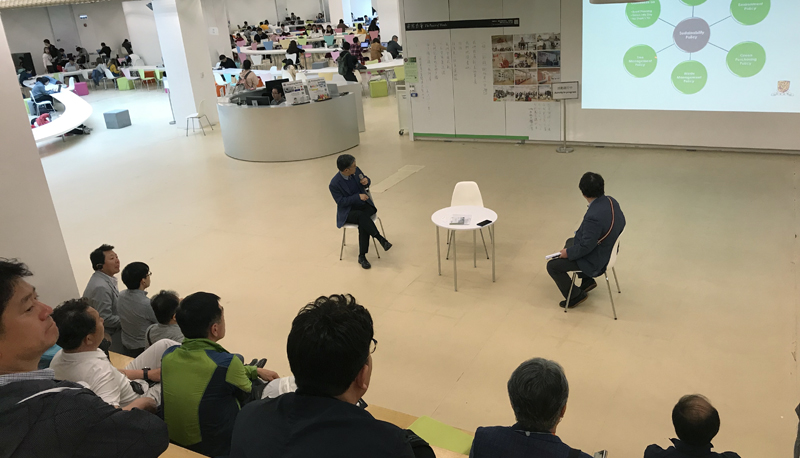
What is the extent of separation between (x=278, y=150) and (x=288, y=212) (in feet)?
8.63

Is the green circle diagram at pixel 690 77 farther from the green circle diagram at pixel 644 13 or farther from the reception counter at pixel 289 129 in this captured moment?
the reception counter at pixel 289 129

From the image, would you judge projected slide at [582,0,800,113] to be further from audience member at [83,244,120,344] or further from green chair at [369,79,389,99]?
green chair at [369,79,389,99]

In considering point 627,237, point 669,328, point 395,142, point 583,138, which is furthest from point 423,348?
point 395,142

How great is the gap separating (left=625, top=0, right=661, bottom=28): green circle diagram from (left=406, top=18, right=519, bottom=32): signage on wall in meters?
1.65

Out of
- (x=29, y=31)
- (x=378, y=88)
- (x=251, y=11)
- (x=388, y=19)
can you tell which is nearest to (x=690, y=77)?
(x=378, y=88)

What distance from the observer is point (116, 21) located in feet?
81.5

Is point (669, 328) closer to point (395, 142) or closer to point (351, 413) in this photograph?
point (351, 413)

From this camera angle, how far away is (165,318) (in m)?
3.70

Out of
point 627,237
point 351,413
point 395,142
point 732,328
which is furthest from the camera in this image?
point 395,142

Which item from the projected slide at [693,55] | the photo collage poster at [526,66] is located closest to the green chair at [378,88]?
the photo collage poster at [526,66]

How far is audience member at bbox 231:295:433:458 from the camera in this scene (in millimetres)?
1428

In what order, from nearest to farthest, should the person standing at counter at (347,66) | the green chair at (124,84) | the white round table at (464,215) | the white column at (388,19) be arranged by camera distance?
the white round table at (464,215) → the person standing at counter at (347,66) → the white column at (388,19) → the green chair at (124,84)

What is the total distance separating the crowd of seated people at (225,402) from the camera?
4.85 feet

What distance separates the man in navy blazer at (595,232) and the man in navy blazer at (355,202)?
2.03 m
